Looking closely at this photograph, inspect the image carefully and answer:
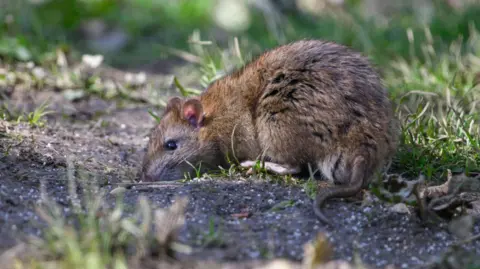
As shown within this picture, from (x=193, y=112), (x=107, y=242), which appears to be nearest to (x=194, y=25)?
Answer: (x=193, y=112)

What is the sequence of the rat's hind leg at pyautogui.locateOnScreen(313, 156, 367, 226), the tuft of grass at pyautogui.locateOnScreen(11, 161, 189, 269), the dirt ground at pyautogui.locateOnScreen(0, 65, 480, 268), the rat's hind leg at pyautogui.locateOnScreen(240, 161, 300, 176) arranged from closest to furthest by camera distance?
1. the tuft of grass at pyautogui.locateOnScreen(11, 161, 189, 269)
2. the dirt ground at pyautogui.locateOnScreen(0, 65, 480, 268)
3. the rat's hind leg at pyautogui.locateOnScreen(313, 156, 367, 226)
4. the rat's hind leg at pyautogui.locateOnScreen(240, 161, 300, 176)

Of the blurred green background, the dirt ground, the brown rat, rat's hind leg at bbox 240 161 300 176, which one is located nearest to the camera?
the dirt ground

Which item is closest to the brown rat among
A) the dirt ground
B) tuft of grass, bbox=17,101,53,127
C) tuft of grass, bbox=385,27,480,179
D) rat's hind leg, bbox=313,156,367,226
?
rat's hind leg, bbox=313,156,367,226

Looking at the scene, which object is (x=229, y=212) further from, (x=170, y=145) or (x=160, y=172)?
(x=170, y=145)

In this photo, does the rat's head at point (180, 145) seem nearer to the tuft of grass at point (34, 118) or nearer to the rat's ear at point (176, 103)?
the rat's ear at point (176, 103)

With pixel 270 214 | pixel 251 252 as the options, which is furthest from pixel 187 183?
pixel 251 252

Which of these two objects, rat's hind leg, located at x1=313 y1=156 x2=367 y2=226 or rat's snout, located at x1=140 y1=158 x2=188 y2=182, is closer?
rat's hind leg, located at x1=313 y1=156 x2=367 y2=226

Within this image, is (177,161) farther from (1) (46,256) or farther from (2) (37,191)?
(1) (46,256)

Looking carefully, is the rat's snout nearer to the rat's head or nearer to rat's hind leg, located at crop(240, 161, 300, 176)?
the rat's head
